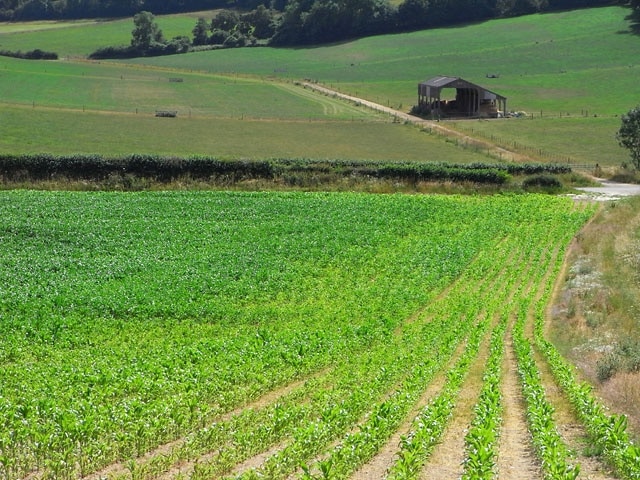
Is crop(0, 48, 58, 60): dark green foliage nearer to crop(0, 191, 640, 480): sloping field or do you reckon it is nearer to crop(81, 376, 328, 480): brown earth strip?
crop(0, 191, 640, 480): sloping field

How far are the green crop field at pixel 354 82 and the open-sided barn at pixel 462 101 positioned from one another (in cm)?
430

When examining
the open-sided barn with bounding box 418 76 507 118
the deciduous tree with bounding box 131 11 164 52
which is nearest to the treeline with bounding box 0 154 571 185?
the open-sided barn with bounding box 418 76 507 118

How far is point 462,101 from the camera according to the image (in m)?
100

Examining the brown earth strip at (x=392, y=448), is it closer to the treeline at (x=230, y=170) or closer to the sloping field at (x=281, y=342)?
the sloping field at (x=281, y=342)

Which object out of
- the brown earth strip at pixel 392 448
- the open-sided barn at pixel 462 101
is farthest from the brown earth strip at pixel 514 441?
the open-sided barn at pixel 462 101

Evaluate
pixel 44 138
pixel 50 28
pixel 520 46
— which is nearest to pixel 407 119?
pixel 44 138

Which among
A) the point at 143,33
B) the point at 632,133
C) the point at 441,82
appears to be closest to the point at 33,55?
the point at 143,33

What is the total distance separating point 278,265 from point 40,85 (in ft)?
258

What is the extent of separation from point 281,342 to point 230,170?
35.2 metres

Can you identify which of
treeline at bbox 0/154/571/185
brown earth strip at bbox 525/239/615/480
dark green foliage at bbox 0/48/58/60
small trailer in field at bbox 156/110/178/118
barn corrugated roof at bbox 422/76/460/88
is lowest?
brown earth strip at bbox 525/239/615/480

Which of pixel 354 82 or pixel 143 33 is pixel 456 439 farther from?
pixel 143 33

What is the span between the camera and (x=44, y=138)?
229 feet

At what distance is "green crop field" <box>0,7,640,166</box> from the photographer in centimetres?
7550

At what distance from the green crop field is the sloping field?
26.1 m
